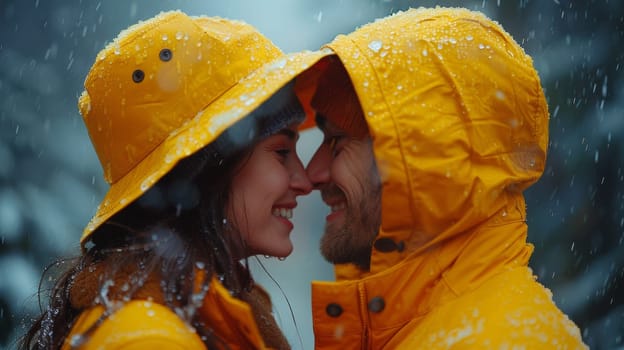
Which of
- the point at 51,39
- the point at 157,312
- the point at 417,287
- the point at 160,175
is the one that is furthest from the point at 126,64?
the point at 51,39

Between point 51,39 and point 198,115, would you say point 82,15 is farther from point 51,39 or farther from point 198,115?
point 198,115

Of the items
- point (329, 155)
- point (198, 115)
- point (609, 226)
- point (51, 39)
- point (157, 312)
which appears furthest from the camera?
point (51, 39)

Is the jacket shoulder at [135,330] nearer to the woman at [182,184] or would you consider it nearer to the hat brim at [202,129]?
the woman at [182,184]

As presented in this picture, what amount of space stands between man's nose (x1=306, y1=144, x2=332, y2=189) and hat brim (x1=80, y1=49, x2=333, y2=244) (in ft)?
2.05

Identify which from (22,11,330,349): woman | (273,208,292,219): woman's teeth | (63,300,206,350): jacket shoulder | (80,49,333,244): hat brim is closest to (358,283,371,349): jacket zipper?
(22,11,330,349): woman

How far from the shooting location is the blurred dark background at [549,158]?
17.1 feet

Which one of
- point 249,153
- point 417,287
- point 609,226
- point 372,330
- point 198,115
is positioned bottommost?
point 609,226

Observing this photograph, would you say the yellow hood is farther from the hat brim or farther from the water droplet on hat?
the hat brim

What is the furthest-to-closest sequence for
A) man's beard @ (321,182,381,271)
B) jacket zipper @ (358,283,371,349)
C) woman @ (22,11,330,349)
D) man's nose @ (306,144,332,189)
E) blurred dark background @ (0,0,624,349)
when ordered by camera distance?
blurred dark background @ (0,0,624,349), man's nose @ (306,144,332,189), man's beard @ (321,182,381,271), jacket zipper @ (358,283,371,349), woman @ (22,11,330,349)

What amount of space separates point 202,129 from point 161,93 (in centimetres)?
22

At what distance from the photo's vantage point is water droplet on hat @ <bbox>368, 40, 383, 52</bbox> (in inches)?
93.3

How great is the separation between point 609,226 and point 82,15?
16.5ft

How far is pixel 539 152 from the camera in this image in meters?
2.48

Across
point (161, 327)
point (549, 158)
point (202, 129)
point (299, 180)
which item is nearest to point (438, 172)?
point (299, 180)
